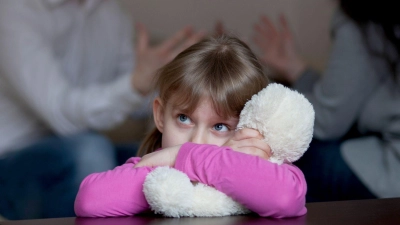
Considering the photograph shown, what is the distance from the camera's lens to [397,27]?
5.58ft

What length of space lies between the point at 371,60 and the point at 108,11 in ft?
3.32

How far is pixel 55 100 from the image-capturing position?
6.11 feet

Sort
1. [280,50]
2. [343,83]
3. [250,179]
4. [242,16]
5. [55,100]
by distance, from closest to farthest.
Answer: [250,179]
[343,83]
[55,100]
[280,50]
[242,16]

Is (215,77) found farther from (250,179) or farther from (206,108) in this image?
(250,179)

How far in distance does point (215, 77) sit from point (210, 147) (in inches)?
5.8

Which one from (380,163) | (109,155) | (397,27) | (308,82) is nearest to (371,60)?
(397,27)

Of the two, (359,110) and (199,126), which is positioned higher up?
(199,126)

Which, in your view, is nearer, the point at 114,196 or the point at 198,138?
the point at 114,196

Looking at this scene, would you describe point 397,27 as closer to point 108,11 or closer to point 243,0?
point 108,11

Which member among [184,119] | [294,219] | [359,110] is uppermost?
[184,119]

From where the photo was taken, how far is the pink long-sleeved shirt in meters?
0.81

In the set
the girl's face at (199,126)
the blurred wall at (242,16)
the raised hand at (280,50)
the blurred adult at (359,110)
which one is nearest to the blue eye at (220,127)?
the girl's face at (199,126)

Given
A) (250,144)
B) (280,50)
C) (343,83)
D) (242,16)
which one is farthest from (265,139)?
(242,16)

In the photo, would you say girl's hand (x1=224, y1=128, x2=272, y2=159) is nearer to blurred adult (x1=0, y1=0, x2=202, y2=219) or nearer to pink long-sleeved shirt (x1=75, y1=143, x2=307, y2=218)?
pink long-sleeved shirt (x1=75, y1=143, x2=307, y2=218)
